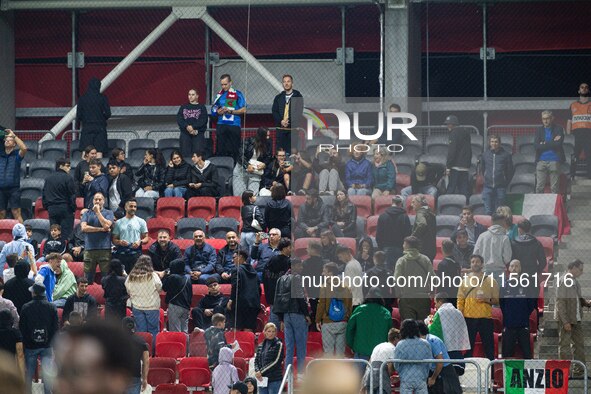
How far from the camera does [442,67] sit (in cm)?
2138

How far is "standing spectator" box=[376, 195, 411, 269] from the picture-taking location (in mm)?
14047

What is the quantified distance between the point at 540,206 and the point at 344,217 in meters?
2.23

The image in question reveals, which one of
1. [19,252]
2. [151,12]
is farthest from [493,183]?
[151,12]

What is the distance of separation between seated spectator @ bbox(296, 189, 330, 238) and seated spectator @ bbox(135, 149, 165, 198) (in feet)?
11.3

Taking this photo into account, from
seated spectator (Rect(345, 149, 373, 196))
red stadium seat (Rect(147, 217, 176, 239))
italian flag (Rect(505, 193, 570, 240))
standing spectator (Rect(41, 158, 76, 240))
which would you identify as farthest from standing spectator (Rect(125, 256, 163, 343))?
italian flag (Rect(505, 193, 570, 240))

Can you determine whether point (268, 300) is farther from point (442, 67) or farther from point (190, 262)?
point (442, 67)

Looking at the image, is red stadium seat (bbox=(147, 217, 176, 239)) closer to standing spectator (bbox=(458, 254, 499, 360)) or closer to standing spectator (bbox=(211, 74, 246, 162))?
standing spectator (bbox=(211, 74, 246, 162))

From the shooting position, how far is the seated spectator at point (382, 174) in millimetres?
15477

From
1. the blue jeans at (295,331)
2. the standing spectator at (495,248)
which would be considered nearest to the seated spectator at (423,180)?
the standing spectator at (495,248)

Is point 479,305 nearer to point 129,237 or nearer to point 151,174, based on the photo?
point 129,237

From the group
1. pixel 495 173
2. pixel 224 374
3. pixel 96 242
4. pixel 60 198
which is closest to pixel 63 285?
pixel 96 242

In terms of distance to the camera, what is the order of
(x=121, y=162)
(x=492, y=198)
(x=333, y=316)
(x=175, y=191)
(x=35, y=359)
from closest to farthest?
(x=333, y=316) < (x=35, y=359) < (x=492, y=198) < (x=121, y=162) < (x=175, y=191)

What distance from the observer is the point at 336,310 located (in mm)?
13500

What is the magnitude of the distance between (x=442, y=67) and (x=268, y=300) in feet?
26.6
